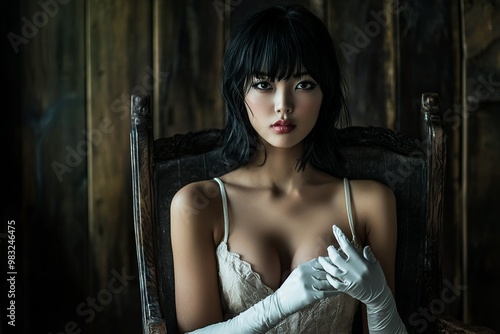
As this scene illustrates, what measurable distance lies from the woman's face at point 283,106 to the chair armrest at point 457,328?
55 centimetres

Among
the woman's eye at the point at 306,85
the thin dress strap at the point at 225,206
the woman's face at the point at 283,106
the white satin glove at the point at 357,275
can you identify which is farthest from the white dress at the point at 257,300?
the woman's eye at the point at 306,85

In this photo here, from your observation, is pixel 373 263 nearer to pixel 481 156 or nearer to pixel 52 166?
pixel 481 156

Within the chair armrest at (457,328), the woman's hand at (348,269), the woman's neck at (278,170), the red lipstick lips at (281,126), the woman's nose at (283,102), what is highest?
the woman's nose at (283,102)

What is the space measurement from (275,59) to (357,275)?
492 millimetres

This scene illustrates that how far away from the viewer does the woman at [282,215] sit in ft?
4.81

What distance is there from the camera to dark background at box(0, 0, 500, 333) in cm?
209

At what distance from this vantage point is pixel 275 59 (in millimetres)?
1516

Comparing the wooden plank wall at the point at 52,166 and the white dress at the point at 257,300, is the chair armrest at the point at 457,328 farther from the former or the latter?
the wooden plank wall at the point at 52,166

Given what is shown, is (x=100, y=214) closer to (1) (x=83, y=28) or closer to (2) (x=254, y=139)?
(1) (x=83, y=28)

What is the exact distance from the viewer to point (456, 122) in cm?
218

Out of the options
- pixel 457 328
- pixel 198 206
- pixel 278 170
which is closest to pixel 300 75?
pixel 278 170

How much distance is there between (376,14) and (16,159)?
3.84 ft

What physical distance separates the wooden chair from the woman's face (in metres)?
0.26

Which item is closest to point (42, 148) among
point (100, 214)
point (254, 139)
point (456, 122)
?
point (100, 214)
